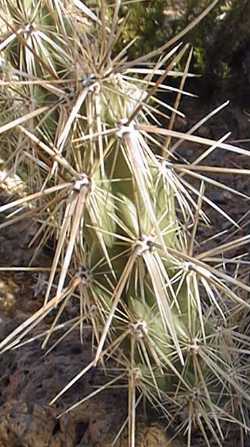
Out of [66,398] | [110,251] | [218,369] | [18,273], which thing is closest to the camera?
[110,251]

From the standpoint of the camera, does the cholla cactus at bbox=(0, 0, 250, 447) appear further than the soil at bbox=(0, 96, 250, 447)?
No

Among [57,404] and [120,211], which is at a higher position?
[120,211]

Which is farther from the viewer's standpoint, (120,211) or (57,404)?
(57,404)

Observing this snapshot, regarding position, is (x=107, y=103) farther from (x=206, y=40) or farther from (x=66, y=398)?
(x=206, y=40)

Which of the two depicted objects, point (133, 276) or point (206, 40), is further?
point (206, 40)

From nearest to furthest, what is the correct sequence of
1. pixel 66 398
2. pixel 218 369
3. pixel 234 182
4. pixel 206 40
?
pixel 218 369 < pixel 66 398 < pixel 234 182 < pixel 206 40

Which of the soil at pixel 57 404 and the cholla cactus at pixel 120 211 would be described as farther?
the soil at pixel 57 404

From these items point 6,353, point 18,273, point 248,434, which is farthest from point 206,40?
point 248,434

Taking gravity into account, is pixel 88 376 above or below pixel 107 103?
below
